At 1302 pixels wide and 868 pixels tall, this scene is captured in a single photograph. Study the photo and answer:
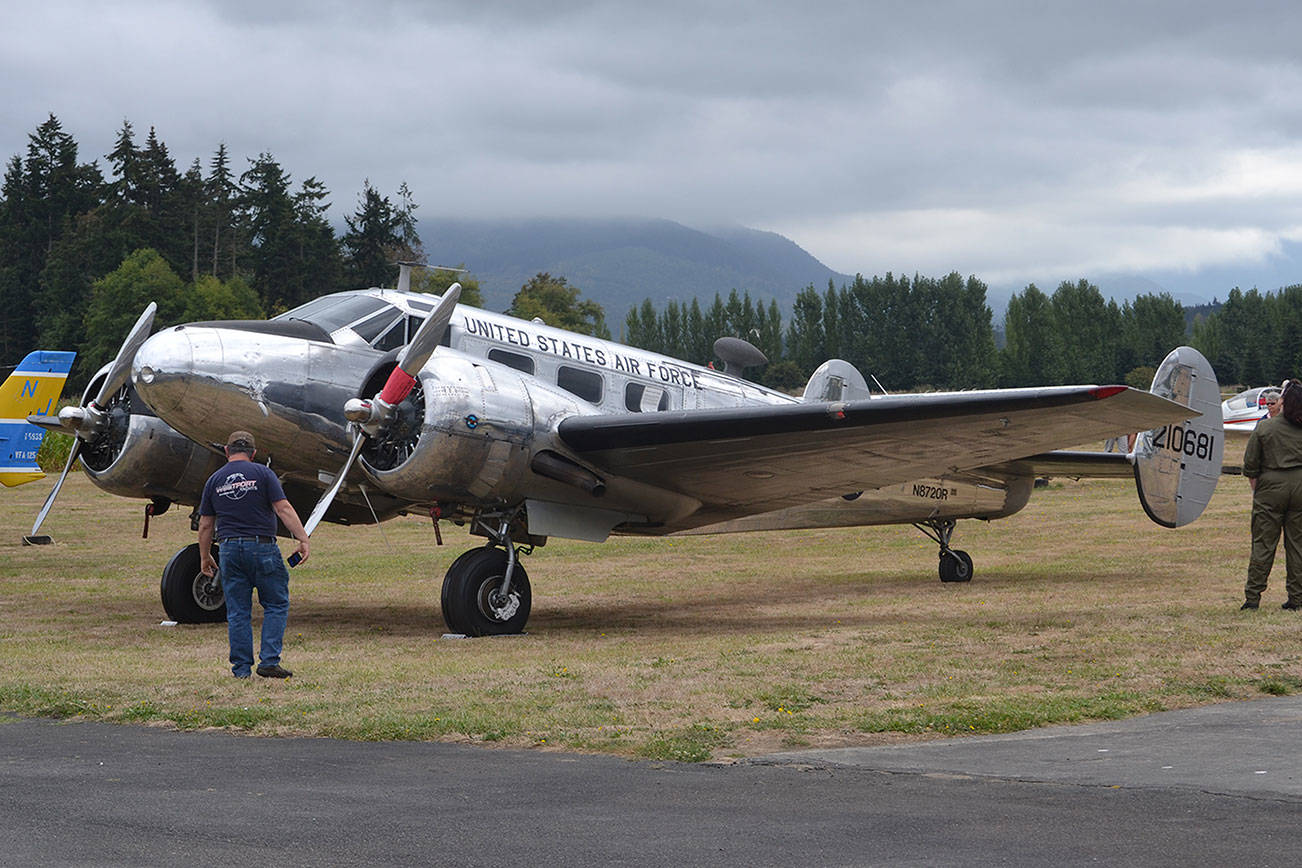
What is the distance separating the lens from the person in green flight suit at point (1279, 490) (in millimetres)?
11883

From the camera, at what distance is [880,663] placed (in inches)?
378

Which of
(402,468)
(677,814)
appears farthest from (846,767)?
(402,468)

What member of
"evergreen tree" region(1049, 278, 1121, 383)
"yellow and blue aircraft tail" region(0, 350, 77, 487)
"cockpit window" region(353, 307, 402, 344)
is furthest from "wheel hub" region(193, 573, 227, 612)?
"evergreen tree" region(1049, 278, 1121, 383)

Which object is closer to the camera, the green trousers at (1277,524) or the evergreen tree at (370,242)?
the green trousers at (1277,524)

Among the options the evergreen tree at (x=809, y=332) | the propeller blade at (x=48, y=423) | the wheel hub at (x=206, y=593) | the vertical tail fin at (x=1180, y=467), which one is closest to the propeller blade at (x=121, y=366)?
the propeller blade at (x=48, y=423)

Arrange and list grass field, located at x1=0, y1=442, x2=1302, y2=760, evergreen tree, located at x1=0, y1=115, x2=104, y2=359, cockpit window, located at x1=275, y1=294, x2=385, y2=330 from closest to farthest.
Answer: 1. grass field, located at x1=0, y1=442, x2=1302, y2=760
2. cockpit window, located at x1=275, y1=294, x2=385, y2=330
3. evergreen tree, located at x1=0, y1=115, x2=104, y2=359

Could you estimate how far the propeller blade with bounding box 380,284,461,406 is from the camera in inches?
469

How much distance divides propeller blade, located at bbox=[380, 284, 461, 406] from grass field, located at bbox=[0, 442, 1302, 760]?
2319 mm

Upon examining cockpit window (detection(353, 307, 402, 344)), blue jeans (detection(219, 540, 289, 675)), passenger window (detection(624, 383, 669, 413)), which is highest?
cockpit window (detection(353, 307, 402, 344))

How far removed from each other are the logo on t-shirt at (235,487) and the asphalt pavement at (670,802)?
105 inches

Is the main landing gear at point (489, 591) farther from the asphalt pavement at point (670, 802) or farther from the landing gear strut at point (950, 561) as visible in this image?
the landing gear strut at point (950, 561)

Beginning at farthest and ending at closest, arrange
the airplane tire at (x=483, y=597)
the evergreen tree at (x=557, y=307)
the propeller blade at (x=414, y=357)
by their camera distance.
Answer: the evergreen tree at (x=557, y=307), the airplane tire at (x=483, y=597), the propeller blade at (x=414, y=357)

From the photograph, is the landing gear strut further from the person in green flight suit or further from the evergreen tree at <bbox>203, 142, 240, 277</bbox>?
the evergreen tree at <bbox>203, 142, 240, 277</bbox>

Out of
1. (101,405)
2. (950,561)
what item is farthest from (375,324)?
(950,561)
